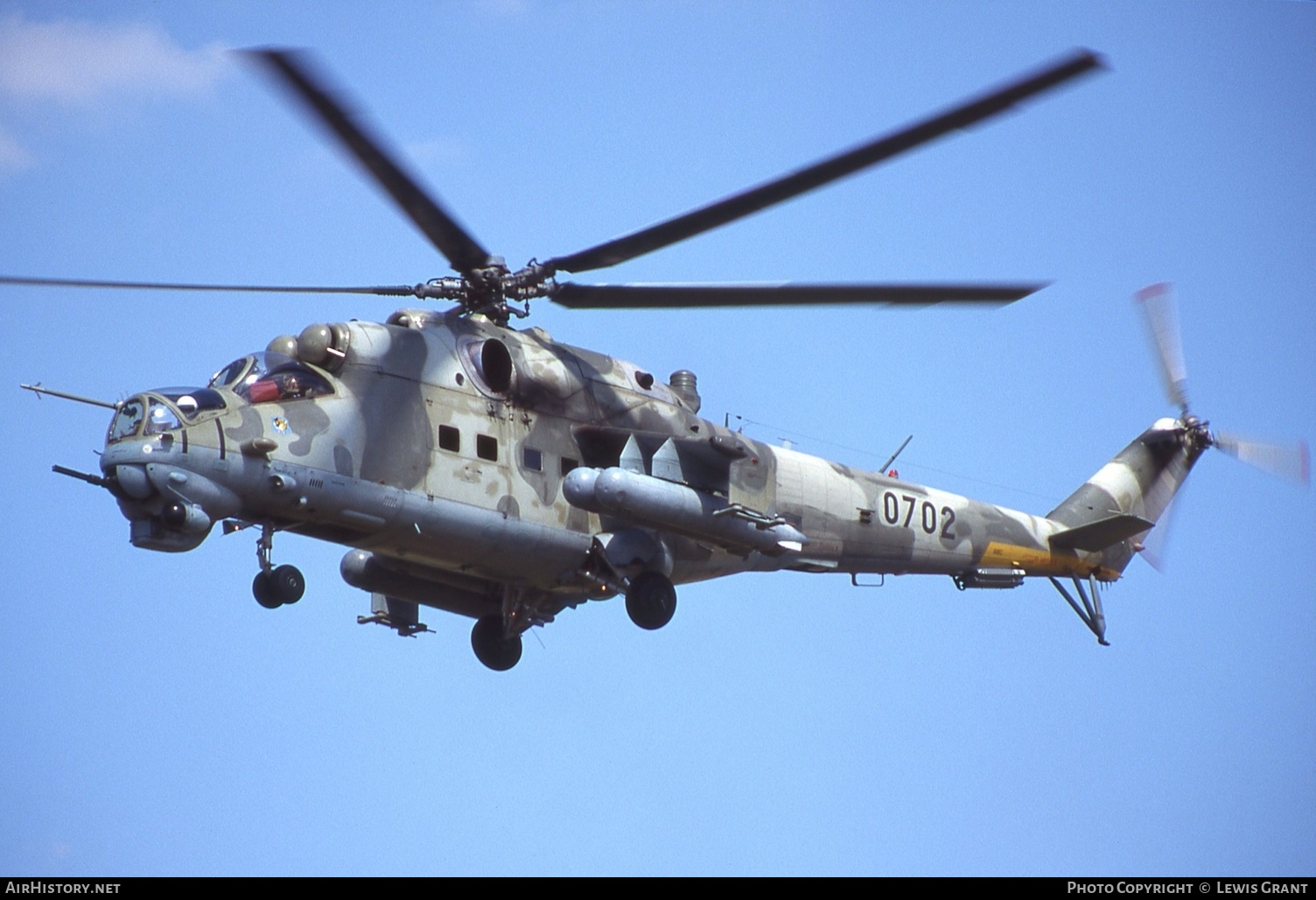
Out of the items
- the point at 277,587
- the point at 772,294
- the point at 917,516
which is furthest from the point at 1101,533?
the point at 277,587

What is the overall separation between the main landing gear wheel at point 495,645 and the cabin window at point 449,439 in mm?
Result: 2647

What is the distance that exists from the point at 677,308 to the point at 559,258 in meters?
1.22

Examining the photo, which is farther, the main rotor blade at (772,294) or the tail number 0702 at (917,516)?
the tail number 0702 at (917,516)

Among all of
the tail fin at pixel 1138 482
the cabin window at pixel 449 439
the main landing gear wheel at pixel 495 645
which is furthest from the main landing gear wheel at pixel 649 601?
the tail fin at pixel 1138 482

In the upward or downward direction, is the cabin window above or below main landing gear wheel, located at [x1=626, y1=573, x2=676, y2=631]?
above

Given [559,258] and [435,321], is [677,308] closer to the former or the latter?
[559,258]

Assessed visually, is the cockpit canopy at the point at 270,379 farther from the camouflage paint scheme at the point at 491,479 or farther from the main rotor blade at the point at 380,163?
the main rotor blade at the point at 380,163

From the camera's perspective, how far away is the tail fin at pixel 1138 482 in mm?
21922

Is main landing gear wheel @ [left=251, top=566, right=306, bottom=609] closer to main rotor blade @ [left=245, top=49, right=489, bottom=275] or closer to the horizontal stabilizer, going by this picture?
main rotor blade @ [left=245, top=49, right=489, bottom=275]

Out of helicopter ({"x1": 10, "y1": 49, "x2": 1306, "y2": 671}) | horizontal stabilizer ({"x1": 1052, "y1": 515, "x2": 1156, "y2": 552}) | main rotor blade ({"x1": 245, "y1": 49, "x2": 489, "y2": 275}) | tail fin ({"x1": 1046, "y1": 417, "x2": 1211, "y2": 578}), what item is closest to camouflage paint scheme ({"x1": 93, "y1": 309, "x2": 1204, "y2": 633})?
helicopter ({"x1": 10, "y1": 49, "x2": 1306, "y2": 671})

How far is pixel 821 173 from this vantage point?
14.1 meters

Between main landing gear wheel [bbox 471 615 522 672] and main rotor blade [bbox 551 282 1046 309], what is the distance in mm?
3822

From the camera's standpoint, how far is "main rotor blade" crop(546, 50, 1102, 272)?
12.8m
